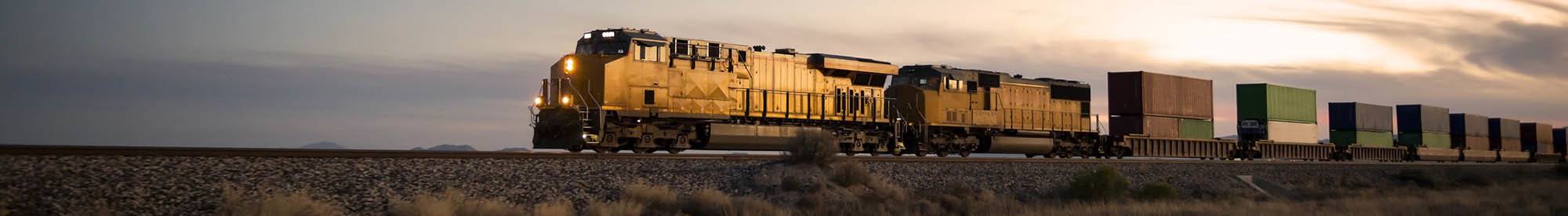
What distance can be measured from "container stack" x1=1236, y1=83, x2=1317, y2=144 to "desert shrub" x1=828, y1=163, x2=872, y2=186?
24.2 meters

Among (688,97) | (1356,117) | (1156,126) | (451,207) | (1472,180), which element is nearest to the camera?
(451,207)

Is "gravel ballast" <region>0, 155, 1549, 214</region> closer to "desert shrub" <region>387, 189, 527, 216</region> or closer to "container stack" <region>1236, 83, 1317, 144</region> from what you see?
"desert shrub" <region>387, 189, 527, 216</region>

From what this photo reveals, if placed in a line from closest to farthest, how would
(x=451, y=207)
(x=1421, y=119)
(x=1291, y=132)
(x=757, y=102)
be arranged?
1. (x=451, y=207)
2. (x=757, y=102)
3. (x=1291, y=132)
4. (x=1421, y=119)

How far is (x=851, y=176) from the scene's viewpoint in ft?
49.6

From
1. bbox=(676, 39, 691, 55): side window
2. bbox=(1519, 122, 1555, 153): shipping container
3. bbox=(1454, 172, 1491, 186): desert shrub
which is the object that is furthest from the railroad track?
bbox=(1519, 122, 1555, 153): shipping container

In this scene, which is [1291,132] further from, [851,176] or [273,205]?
[273,205]

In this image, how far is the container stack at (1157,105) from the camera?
30844 mm

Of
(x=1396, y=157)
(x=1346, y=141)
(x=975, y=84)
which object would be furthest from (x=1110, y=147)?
(x=1396, y=157)

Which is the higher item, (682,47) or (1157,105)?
(682,47)

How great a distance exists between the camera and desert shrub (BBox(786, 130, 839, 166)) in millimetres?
15805

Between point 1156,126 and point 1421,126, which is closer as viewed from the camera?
point 1156,126

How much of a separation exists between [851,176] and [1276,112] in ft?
85.3

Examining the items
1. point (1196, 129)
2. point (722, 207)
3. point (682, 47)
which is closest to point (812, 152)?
point (722, 207)

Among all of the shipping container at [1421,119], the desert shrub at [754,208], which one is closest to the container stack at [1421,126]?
the shipping container at [1421,119]
